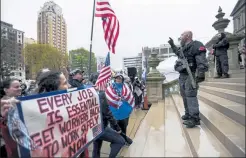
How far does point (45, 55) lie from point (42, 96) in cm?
5403

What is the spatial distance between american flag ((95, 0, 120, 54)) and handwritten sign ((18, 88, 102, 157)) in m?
2.45

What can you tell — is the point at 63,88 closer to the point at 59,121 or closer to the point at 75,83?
the point at 59,121

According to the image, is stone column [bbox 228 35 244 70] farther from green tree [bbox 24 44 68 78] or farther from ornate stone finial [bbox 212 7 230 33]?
green tree [bbox 24 44 68 78]

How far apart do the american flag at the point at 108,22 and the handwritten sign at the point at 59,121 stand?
2.45 metres

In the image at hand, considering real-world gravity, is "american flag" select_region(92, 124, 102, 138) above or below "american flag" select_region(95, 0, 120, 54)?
below

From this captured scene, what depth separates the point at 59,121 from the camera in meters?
2.03

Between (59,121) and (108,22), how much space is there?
11.3ft

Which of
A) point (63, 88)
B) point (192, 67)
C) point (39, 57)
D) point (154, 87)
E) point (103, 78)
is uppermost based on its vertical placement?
point (39, 57)

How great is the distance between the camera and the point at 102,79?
15.1 feet

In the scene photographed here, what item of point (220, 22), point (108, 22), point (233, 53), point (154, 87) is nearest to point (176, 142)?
point (108, 22)

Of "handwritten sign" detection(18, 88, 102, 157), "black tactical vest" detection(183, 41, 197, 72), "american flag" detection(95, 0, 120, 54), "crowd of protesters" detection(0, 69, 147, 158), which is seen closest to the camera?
"handwritten sign" detection(18, 88, 102, 157)

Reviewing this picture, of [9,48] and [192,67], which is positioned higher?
[9,48]

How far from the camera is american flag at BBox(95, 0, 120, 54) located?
15.4ft

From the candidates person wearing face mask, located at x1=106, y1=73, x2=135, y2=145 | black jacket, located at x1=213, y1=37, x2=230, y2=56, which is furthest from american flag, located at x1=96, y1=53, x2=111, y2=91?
black jacket, located at x1=213, y1=37, x2=230, y2=56
